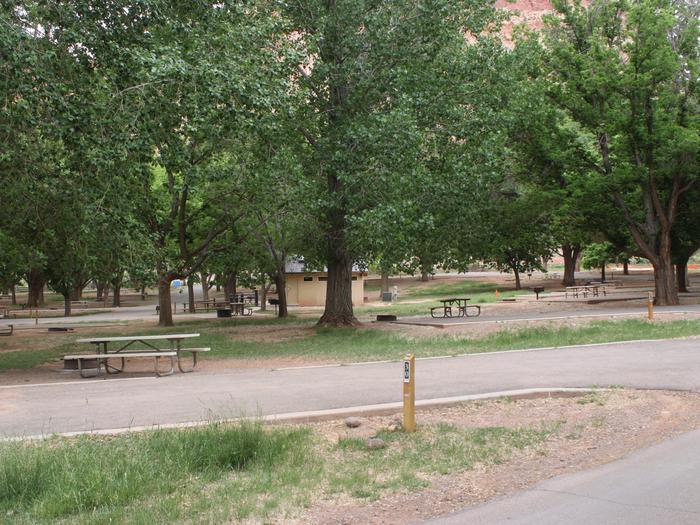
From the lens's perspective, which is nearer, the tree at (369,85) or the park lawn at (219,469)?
the park lawn at (219,469)

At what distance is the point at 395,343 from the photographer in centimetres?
1784

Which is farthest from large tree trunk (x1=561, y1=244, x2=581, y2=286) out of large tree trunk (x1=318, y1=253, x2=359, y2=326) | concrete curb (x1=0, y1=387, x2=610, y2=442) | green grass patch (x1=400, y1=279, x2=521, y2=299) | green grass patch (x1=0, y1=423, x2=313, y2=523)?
green grass patch (x1=0, y1=423, x2=313, y2=523)

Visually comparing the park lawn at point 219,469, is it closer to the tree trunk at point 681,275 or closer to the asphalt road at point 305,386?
the asphalt road at point 305,386

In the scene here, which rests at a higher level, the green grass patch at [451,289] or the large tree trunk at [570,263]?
Answer: the large tree trunk at [570,263]

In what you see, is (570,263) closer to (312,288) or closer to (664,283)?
(312,288)

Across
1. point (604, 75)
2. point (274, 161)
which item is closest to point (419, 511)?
point (274, 161)

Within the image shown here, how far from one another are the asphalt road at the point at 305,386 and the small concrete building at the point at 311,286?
38.1m

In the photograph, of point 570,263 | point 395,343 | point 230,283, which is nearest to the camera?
point 395,343

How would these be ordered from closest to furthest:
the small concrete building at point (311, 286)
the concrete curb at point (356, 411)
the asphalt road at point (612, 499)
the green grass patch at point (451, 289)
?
the asphalt road at point (612, 499), the concrete curb at point (356, 411), the small concrete building at point (311, 286), the green grass patch at point (451, 289)

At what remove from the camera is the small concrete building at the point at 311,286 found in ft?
169

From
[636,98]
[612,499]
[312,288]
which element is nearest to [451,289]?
[312,288]

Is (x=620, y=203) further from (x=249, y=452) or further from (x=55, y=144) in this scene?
(x=249, y=452)

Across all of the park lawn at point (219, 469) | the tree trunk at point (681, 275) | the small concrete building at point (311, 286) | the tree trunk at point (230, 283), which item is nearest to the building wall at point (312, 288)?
the small concrete building at point (311, 286)

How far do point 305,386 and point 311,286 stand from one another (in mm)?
41876
